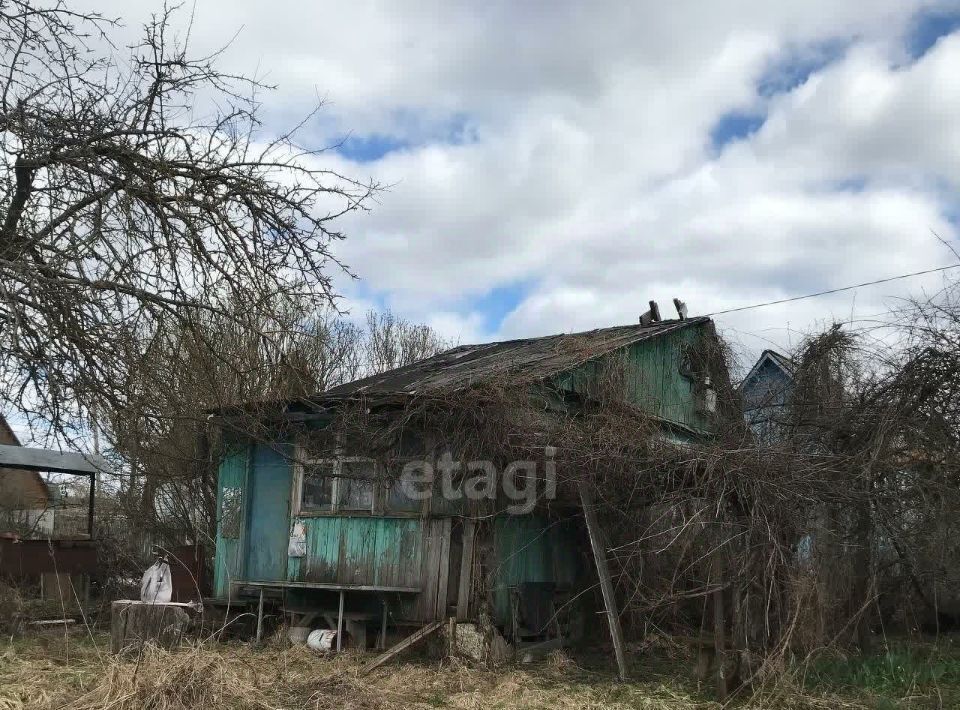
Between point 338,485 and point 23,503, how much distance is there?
25.9m

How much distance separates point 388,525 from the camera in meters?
12.7

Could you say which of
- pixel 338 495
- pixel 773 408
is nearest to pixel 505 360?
pixel 338 495

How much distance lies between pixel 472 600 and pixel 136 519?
35.7 feet

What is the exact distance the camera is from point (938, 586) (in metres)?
12.4

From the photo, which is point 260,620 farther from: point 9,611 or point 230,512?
point 9,611

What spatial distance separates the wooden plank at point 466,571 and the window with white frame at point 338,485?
1.55 m

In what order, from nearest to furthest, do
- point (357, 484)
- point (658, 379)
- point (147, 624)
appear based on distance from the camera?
point (147, 624), point (357, 484), point (658, 379)

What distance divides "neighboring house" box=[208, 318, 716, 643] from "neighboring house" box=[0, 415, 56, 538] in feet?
34.6

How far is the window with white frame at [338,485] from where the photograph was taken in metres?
12.9

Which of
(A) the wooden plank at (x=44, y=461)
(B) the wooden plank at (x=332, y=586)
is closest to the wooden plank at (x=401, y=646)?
(B) the wooden plank at (x=332, y=586)

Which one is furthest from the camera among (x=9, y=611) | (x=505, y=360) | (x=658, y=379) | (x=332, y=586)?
(x=658, y=379)

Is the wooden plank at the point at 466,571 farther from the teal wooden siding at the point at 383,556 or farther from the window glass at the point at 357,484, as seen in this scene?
the window glass at the point at 357,484

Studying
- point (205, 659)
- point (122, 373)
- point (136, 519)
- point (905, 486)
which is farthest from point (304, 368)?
point (136, 519)

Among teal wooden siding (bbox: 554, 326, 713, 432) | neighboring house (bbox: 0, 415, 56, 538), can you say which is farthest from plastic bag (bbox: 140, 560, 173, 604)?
neighboring house (bbox: 0, 415, 56, 538)
